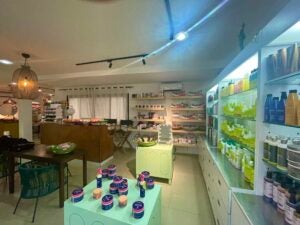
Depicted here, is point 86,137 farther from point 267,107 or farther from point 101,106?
point 267,107

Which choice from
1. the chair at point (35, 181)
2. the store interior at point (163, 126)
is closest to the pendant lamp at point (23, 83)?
the store interior at point (163, 126)

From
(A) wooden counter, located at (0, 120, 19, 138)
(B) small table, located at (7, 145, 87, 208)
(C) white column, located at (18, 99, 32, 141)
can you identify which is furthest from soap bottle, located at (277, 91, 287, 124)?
(A) wooden counter, located at (0, 120, 19, 138)

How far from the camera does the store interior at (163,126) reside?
3.72 feet

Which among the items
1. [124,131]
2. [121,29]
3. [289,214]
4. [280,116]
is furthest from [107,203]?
[124,131]

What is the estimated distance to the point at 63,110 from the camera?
19.9 feet

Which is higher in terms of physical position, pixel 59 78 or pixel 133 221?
pixel 59 78

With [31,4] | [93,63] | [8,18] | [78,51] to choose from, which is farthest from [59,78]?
[31,4]

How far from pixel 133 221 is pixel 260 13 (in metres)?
2.34

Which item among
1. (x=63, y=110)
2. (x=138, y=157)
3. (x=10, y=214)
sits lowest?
(x=10, y=214)

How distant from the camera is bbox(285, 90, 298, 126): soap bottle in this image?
99cm

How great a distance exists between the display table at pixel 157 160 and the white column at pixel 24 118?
320cm

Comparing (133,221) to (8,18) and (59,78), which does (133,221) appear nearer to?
(8,18)

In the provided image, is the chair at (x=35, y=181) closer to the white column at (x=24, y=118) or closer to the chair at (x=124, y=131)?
the white column at (x=24, y=118)

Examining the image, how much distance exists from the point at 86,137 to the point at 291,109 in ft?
12.7
